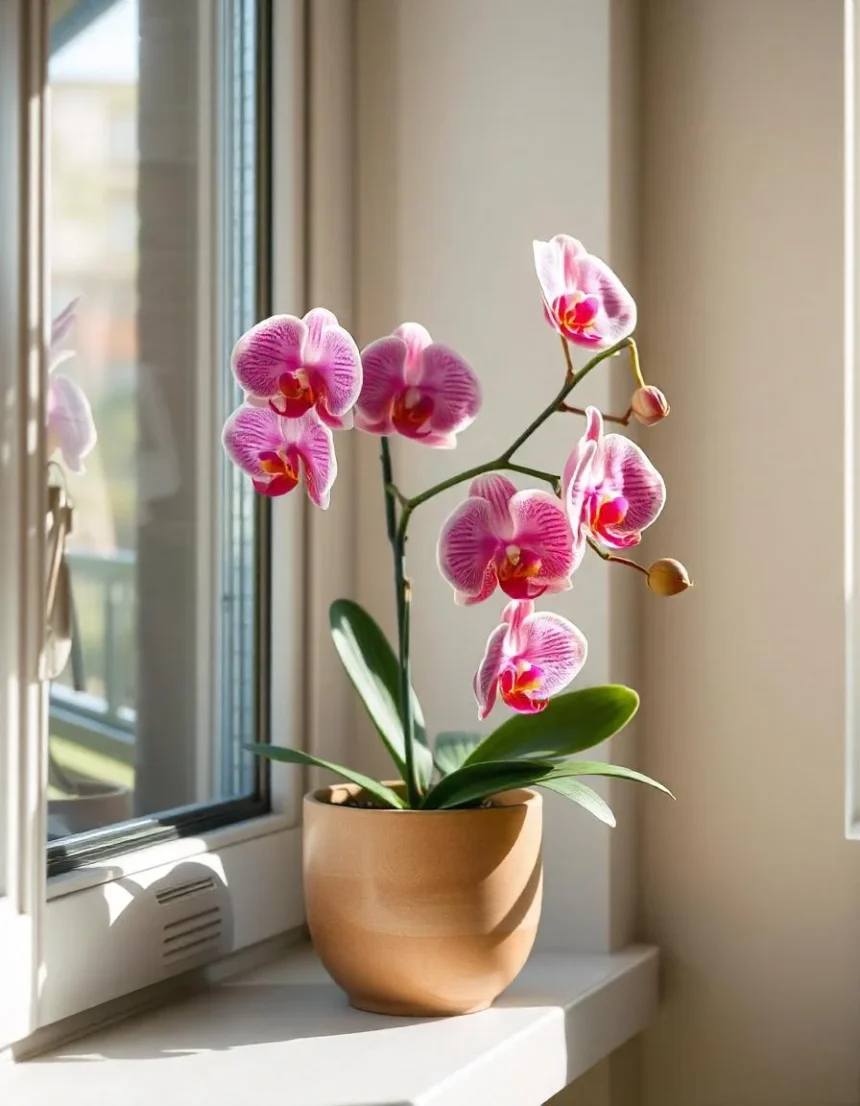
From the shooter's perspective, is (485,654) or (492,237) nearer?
(485,654)

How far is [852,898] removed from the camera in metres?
1.23

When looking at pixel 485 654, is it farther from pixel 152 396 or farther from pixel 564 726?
pixel 152 396

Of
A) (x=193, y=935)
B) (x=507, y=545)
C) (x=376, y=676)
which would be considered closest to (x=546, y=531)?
(x=507, y=545)

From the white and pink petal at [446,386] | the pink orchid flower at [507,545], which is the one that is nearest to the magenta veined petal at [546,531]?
the pink orchid flower at [507,545]

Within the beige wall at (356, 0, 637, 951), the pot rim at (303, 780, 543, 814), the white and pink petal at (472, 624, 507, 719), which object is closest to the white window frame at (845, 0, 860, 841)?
the beige wall at (356, 0, 637, 951)

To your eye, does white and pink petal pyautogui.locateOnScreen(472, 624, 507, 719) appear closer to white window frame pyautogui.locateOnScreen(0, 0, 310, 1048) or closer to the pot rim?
the pot rim

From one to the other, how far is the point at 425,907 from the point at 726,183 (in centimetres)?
77

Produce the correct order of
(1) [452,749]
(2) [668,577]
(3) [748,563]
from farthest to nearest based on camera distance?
(3) [748,563] < (1) [452,749] < (2) [668,577]

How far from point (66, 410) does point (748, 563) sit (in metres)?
0.67

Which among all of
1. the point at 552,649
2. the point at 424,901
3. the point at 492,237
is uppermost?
the point at 492,237

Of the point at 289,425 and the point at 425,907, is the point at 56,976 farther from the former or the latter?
the point at 289,425

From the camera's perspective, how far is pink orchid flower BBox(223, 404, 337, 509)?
0.97 m

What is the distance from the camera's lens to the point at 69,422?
Answer: 3.58ft

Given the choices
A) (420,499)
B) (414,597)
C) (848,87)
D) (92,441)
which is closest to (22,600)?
(92,441)
